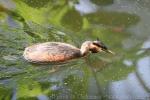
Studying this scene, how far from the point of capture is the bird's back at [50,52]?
562 centimetres

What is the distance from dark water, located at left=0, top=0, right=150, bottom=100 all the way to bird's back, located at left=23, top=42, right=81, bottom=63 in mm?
82

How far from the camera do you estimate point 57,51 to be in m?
5.68

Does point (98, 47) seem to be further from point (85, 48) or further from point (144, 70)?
point (144, 70)

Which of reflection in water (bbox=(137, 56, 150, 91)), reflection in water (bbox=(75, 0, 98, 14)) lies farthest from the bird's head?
reflection in water (bbox=(75, 0, 98, 14))

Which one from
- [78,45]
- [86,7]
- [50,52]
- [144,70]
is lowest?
[144,70]

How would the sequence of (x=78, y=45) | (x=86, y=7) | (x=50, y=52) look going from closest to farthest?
1. (x=50, y=52)
2. (x=78, y=45)
3. (x=86, y=7)

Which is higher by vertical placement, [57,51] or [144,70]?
[57,51]

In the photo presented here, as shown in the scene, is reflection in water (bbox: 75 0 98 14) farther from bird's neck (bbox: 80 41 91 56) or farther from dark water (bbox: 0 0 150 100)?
bird's neck (bbox: 80 41 91 56)

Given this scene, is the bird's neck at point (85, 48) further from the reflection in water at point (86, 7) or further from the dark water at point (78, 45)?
the reflection in water at point (86, 7)

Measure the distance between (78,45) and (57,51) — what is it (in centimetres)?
50

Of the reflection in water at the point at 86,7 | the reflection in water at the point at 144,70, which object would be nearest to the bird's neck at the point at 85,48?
the reflection in water at the point at 144,70

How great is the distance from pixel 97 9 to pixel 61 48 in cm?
168

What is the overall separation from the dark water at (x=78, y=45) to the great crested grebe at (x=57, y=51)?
79 mm

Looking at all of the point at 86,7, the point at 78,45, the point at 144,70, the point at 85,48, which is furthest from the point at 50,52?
the point at 86,7
